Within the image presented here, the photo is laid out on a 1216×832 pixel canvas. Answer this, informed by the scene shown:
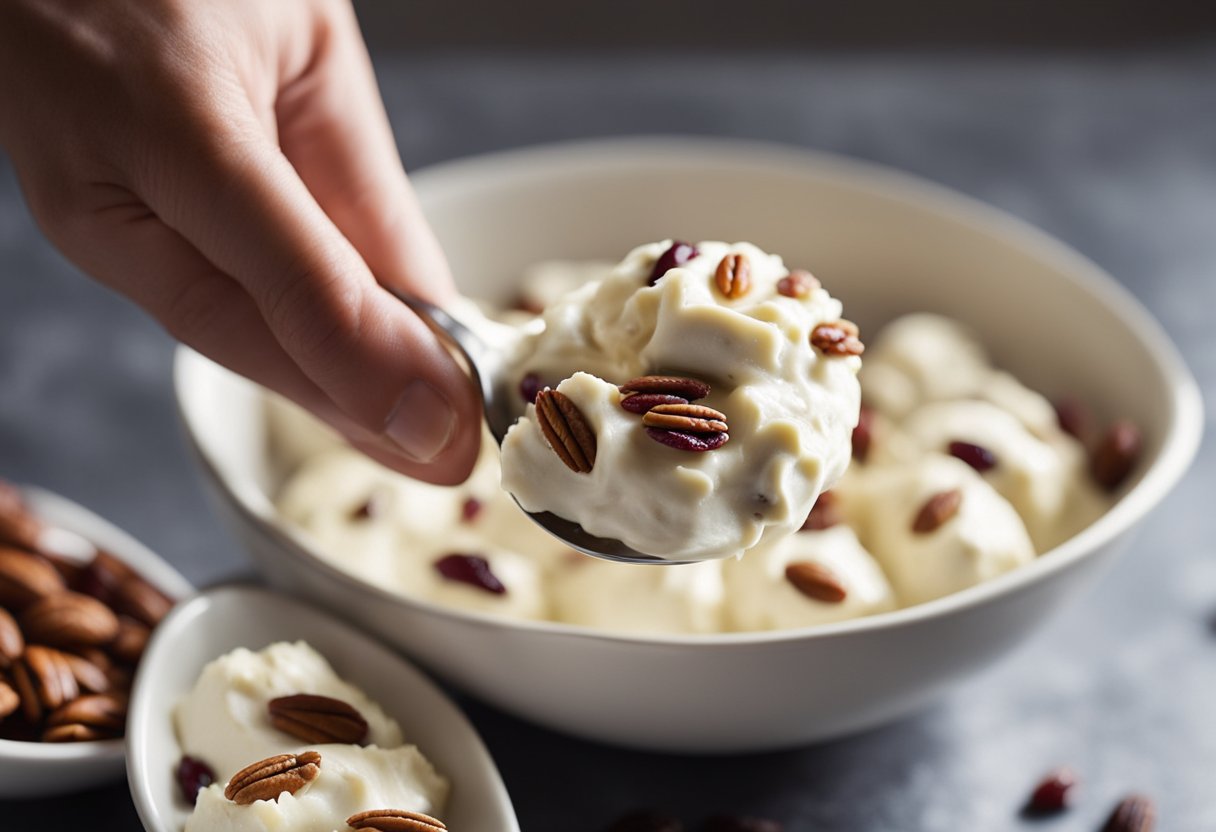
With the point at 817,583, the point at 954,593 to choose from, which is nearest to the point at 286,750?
the point at 817,583

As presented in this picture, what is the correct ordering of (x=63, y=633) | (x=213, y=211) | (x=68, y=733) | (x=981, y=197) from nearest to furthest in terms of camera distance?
(x=213, y=211), (x=68, y=733), (x=63, y=633), (x=981, y=197)

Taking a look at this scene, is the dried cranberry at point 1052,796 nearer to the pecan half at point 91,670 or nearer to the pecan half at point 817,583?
the pecan half at point 817,583

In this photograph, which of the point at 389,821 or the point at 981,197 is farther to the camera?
the point at 981,197

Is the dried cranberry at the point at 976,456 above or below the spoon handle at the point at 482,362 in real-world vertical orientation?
below

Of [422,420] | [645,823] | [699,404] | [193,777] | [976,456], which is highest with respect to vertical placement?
[699,404]

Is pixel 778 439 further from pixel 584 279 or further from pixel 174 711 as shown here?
pixel 584 279

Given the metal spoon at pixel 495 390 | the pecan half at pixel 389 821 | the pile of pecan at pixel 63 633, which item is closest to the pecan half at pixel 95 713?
the pile of pecan at pixel 63 633

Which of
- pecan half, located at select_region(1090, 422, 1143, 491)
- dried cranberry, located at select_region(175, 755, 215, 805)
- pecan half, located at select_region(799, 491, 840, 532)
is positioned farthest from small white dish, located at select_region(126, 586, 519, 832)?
pecan half, located at select_region(1090, 422, 1143, 491)

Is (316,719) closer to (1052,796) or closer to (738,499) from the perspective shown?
(738,499)
